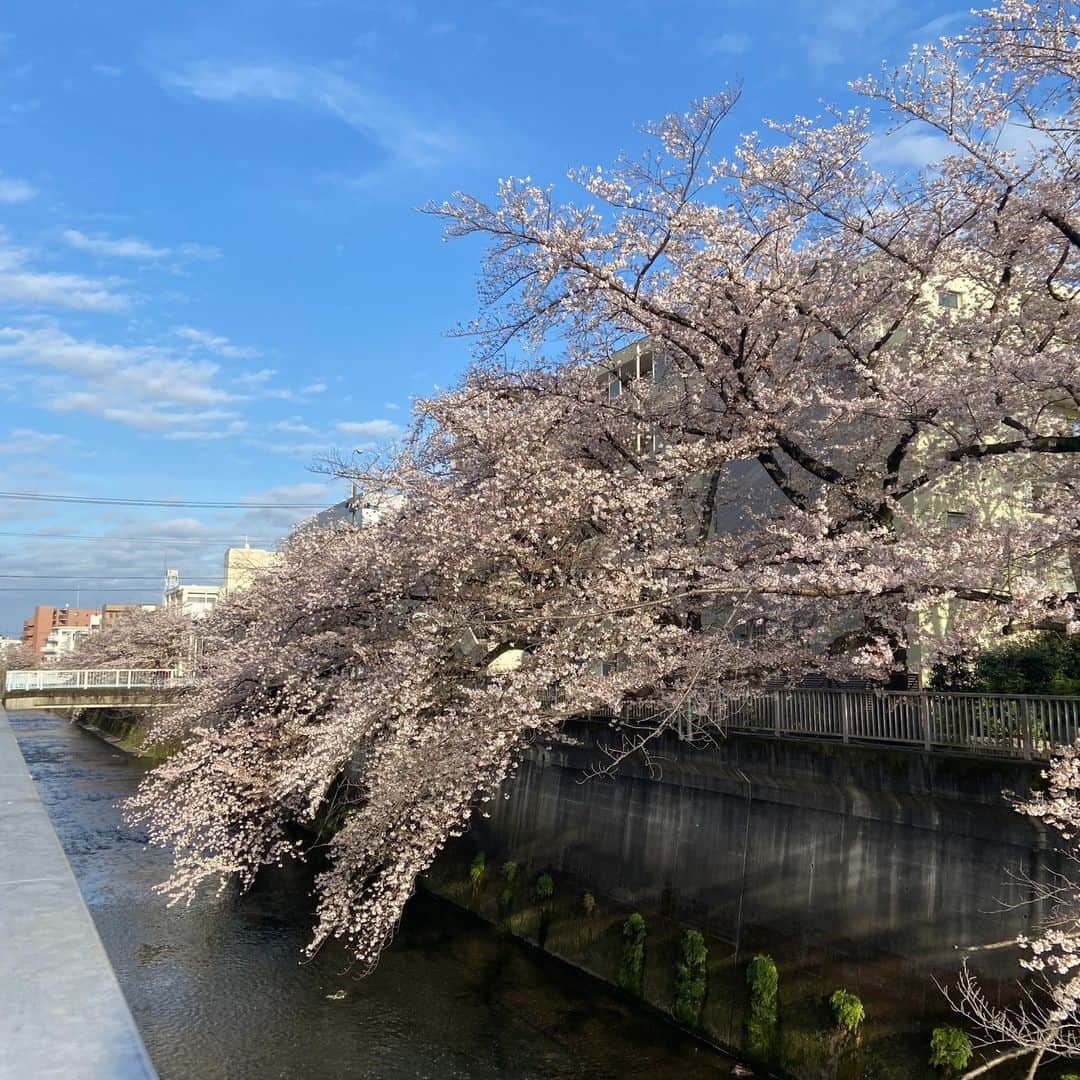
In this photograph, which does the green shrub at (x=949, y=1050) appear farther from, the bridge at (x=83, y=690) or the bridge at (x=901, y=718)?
the bridge at (x=83, y=690)

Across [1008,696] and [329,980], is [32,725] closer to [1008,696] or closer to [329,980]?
[329,980]

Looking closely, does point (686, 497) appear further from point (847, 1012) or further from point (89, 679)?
point (89, 679)

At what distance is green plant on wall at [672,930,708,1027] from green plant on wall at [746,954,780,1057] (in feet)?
3.39

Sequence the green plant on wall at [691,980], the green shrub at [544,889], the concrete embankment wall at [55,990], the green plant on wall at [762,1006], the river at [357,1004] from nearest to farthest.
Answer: the concrete embankment wall at [55,990] < the green plant on wall at [762,1006] < the river at [357,1004] < the green plant on wall at [691,980] < the green shrub at [544,889]

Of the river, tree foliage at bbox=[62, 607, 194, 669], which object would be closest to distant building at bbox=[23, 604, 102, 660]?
tree foliage at bbox=[62, 607, 194, 669]

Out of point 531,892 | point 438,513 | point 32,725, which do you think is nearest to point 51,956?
point 438,513

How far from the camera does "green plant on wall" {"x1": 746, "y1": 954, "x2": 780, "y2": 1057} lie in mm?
12297

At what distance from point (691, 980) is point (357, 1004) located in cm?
547

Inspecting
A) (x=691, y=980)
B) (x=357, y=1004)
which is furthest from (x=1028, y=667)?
(x=357, y=1004)

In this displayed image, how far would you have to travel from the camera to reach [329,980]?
51.6 feet

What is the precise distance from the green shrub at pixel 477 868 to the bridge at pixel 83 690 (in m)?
21.8

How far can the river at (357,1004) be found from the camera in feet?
41.6

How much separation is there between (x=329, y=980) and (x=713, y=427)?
11.8 m

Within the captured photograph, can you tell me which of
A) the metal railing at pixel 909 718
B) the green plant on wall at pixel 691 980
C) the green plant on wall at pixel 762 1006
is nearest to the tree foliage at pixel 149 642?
the green plant on wall at pixel 691 980
